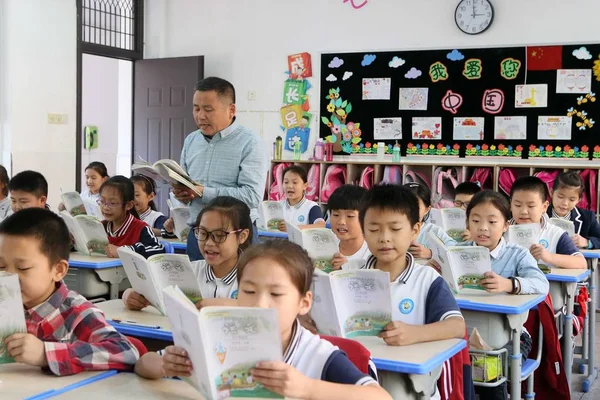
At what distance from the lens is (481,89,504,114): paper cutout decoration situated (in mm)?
7301

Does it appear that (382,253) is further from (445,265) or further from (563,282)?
(563,282)

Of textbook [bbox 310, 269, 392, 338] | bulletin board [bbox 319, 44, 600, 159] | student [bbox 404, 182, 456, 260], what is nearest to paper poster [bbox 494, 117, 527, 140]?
bulletin board [bbox 319, 44, 600, 159]

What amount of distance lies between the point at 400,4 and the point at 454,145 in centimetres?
151

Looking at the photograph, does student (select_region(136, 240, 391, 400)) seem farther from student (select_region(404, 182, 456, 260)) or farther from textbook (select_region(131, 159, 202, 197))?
student (select_region(404, 182, 456, 260))

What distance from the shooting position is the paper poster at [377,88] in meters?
7.77

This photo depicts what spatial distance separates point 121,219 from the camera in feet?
14.5

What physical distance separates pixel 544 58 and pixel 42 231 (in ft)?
19.5

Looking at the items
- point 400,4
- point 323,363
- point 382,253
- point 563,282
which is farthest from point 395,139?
point 323,363

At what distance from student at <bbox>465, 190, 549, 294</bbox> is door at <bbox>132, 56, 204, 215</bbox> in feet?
18.0

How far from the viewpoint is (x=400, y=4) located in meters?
7.70

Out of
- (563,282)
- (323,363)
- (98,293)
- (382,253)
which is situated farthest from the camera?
(98,293)

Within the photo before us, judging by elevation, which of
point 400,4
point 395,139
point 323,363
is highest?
point 400,4

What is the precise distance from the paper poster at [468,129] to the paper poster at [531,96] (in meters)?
0.38

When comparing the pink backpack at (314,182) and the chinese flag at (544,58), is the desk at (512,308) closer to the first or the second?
the chinese flag at (544,58)
